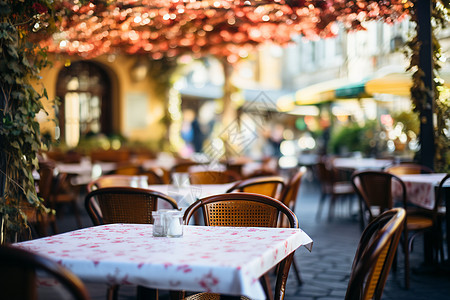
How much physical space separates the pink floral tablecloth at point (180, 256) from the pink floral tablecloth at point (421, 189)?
255cm

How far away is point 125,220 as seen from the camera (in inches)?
129

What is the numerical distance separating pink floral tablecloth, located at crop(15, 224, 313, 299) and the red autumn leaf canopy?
1759 millimetres

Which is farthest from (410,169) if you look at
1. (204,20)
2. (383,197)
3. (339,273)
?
(204,20)

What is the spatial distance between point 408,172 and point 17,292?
15.6 feet

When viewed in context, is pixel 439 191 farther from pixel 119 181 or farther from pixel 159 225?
pixel 159 225

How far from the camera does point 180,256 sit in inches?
76.0

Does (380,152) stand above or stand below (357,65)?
below

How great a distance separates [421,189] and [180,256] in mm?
3373

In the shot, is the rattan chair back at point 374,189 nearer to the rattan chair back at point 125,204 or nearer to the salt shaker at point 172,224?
the rattan chair back at point 125,204

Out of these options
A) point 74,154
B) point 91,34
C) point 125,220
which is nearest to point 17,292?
point 125,220

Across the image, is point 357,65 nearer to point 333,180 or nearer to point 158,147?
point 158,147

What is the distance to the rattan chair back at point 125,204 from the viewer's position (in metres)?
3.22

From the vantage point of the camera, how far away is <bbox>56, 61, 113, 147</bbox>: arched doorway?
44.9 ft

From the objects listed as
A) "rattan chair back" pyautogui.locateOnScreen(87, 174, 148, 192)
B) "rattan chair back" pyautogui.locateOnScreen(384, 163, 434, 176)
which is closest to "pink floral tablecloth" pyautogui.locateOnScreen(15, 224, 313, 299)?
"rattan chair back" pyautogui.locateOnScreen(87, 174, 148, 192)
